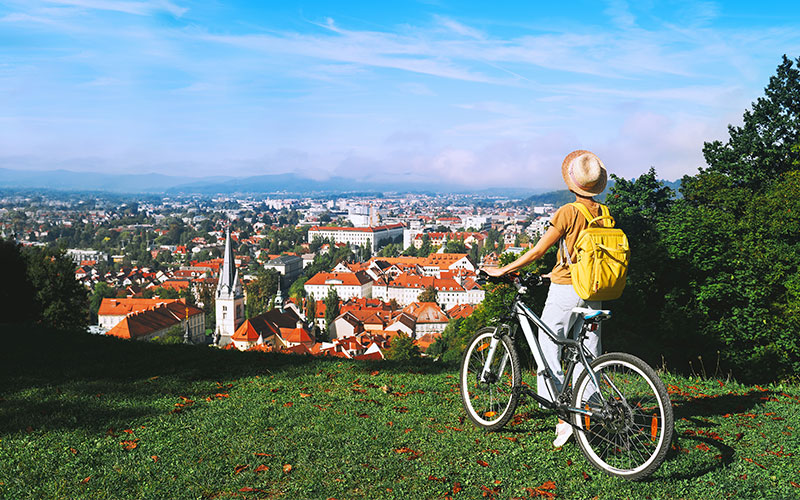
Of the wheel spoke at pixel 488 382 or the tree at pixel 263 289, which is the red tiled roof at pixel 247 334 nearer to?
the tree at pixel 263 289

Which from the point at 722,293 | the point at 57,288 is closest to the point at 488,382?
the point at 722,293

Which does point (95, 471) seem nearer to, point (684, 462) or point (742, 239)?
point (684, 462)

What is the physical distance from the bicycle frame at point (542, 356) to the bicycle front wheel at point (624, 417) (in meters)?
0.07

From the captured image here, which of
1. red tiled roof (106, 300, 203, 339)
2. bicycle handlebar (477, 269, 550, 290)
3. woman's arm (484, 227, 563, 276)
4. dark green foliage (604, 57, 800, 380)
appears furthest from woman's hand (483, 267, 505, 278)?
red tiled roof (106, 300, 203, 339)

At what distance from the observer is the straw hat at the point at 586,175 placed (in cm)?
412

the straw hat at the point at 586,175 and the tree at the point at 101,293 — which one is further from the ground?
the straw hat at the point at 586,175

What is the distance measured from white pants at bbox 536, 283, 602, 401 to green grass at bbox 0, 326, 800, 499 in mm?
492

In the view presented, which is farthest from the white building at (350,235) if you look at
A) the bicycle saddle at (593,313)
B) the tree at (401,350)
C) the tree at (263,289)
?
the bicycle saddle at (593,313)

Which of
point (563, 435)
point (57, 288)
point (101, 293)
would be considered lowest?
point (101, 293)

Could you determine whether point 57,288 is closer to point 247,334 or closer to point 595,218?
point 247,334

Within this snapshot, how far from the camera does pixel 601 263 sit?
3.80m

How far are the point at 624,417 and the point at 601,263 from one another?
0.94 metres

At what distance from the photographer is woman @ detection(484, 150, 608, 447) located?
13.3 feet

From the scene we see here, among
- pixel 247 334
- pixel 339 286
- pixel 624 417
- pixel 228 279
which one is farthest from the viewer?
pixel 339 286
